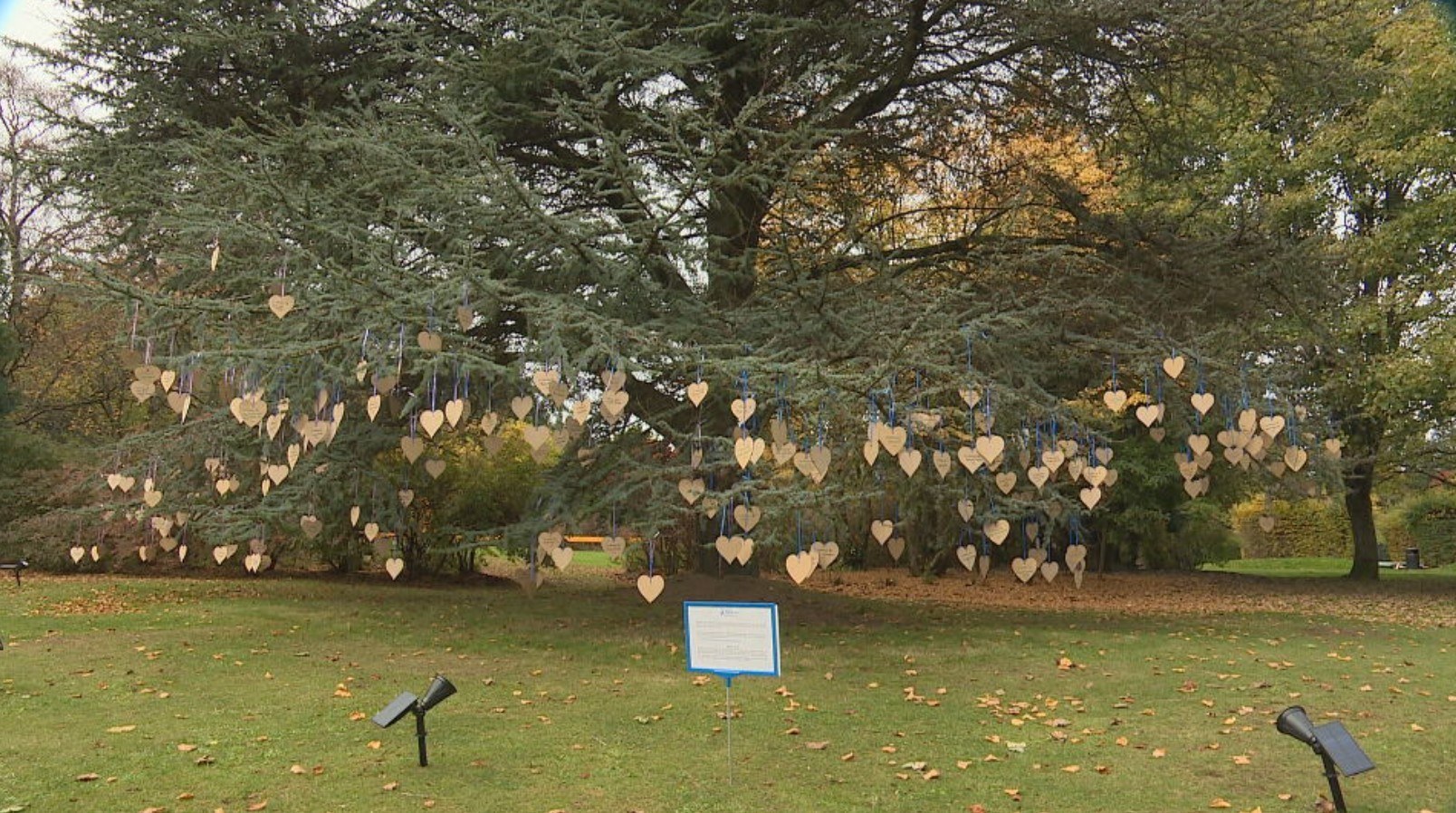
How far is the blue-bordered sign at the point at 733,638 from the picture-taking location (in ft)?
16.5

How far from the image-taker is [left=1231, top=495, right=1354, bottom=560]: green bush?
28.5m

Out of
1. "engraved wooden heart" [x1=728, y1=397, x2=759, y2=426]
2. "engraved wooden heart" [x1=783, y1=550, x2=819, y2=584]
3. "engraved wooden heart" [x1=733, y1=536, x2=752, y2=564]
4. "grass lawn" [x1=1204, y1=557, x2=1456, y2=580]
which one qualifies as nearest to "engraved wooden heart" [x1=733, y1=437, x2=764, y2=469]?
"engraved wooden heart" [x1=728, y1=397, x2=759, y2=426]

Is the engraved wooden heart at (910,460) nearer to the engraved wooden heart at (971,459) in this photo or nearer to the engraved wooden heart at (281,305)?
the engraved wooden heart at (971,459)

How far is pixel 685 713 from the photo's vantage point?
6.75 meters

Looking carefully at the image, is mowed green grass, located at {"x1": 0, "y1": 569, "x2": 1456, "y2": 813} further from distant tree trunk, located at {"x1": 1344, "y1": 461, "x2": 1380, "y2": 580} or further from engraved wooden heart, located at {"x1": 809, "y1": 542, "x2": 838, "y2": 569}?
distant tree trunk, located at {"x1": 1344, "y1": 461, "x2": 1380, "y2": 580}

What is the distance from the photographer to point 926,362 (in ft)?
21.7

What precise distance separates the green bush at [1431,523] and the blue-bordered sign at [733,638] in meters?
22.6

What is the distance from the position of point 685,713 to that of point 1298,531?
1147 inches

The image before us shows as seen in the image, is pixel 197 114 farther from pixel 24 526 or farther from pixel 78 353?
pixel 78 353

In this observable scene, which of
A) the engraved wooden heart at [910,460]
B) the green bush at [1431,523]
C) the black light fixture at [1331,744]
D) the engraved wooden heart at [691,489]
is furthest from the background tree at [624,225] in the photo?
the green bush at [1431,523]

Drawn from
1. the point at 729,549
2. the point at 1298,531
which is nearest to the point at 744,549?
the point at 729,549

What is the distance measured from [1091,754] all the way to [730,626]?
8.03 feet

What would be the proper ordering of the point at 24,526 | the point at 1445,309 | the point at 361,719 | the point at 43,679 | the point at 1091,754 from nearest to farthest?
the point at 1091,754, the point at 361,719, the point at 43,679, the point at 1445,309, the point at 24,526

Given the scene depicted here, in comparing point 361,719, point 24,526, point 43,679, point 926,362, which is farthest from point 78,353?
point 926,362
